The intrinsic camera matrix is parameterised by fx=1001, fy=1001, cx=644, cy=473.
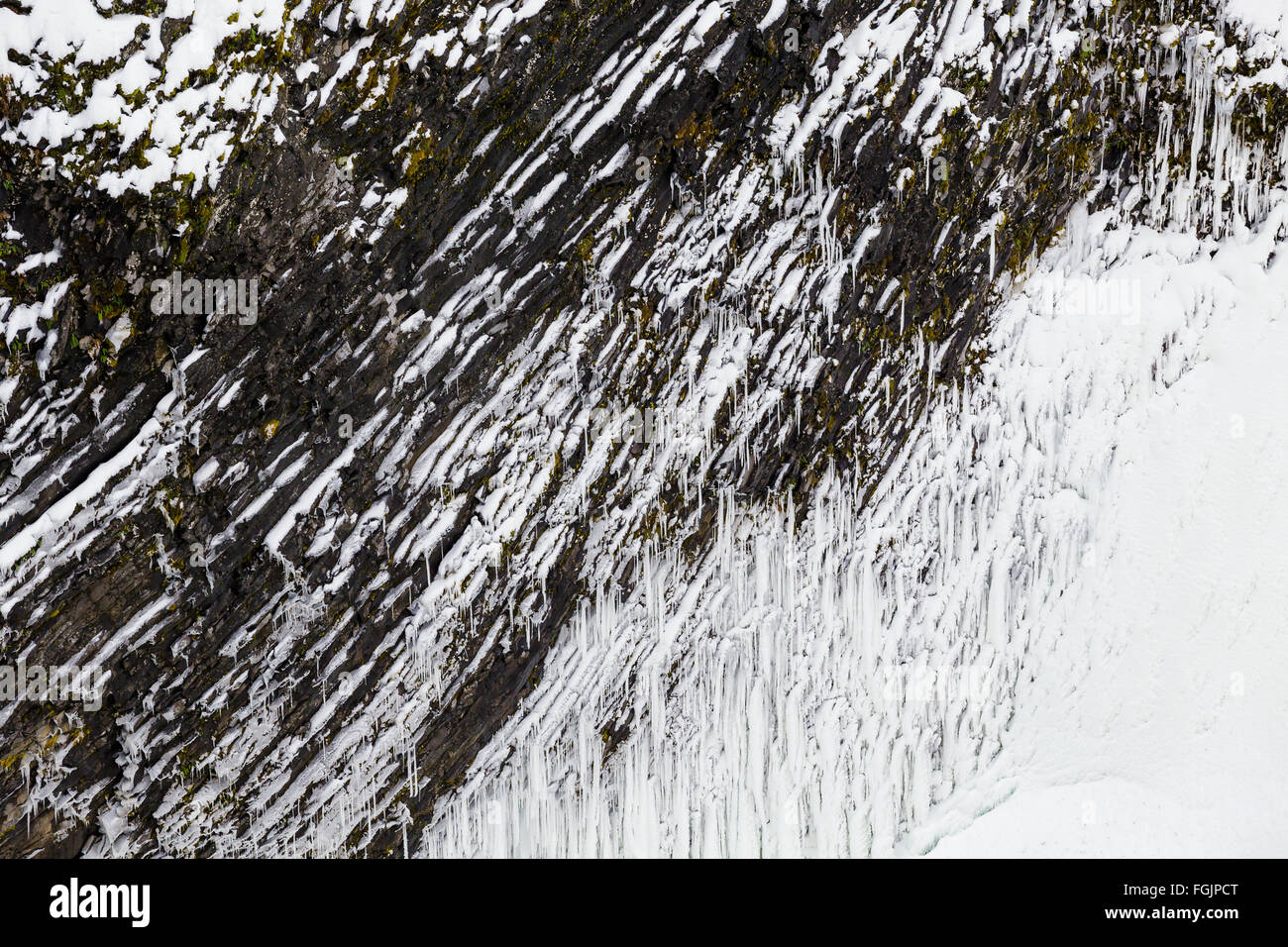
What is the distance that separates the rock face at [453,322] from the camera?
11.8ft

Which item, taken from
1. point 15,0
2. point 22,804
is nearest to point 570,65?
point 15,0

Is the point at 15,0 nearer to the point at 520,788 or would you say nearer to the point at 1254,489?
the point at 520,788

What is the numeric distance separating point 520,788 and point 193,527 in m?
1.77

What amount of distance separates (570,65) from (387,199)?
917mm

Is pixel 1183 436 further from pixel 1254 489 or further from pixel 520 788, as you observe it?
pixel 520 788

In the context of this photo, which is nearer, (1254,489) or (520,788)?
(520,788)

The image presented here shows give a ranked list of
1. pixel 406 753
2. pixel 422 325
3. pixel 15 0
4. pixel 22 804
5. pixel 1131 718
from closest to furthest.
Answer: pixel 15 0 → pixel 22 804 → pixel 422 325 → pixel 406 753 → pixel 1131 718

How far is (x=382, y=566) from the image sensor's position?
4.10 meters

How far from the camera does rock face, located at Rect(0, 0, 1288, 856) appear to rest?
3.58m

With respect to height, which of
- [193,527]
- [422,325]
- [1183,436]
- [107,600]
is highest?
[422,325]

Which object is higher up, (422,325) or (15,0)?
(15,0)

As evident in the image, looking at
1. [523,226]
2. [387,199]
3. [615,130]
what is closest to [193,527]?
[387,199]

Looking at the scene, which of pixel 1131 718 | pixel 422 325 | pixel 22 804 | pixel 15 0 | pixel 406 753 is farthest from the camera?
pixel 1131 718

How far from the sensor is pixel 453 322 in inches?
159
